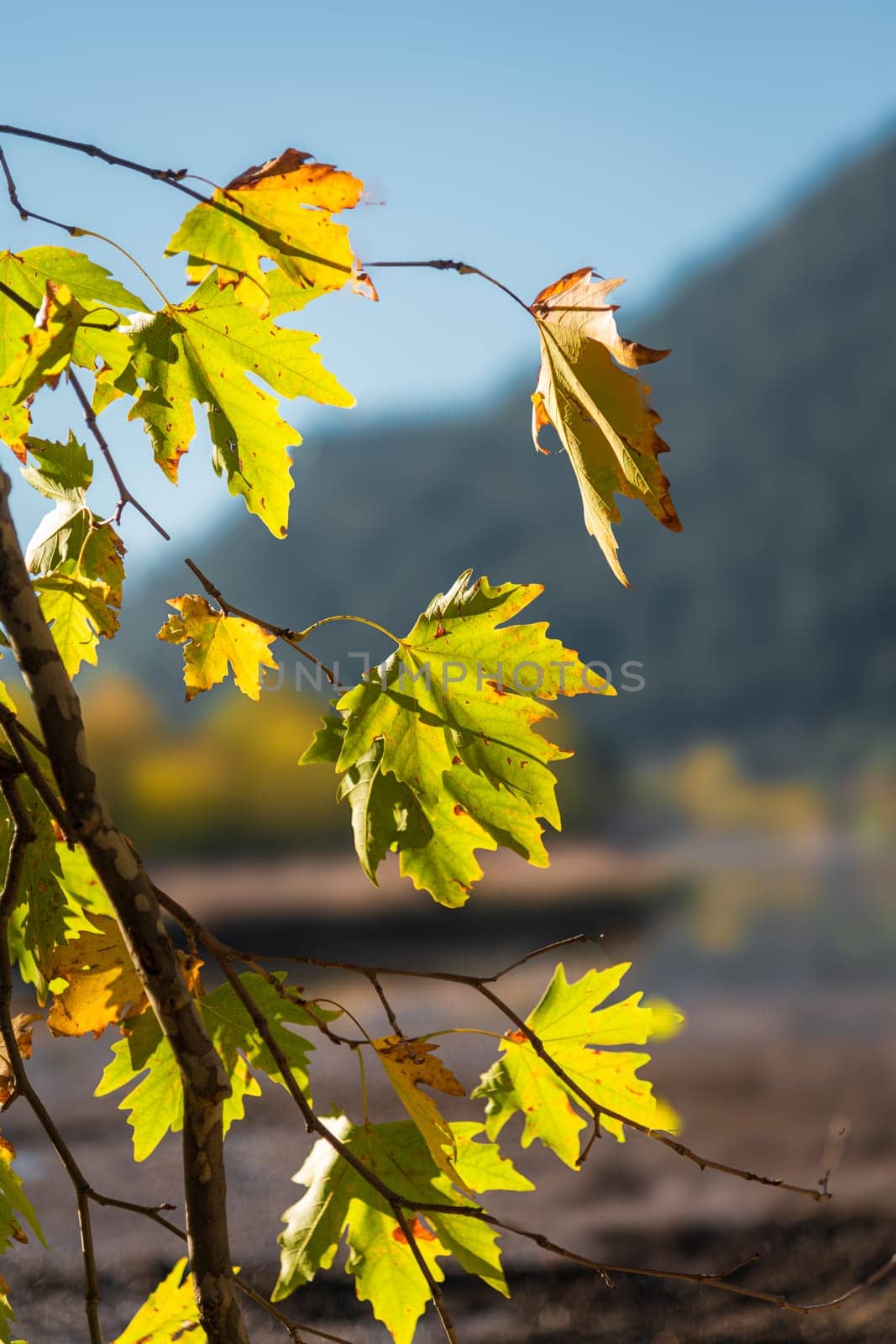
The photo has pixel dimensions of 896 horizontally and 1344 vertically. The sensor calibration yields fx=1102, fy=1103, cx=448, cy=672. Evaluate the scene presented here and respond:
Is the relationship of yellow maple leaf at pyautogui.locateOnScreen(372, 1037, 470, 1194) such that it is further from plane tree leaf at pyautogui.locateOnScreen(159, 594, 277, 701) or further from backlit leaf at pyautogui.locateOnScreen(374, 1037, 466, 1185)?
plane tree leaf at pyautogui.locateOnScreen(159, 594, 277, 701)

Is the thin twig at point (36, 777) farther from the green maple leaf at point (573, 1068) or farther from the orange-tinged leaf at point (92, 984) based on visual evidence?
the green maple leaf at point (573, 1068)

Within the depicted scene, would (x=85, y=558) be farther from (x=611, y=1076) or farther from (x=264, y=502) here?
(x=611, y=1076)

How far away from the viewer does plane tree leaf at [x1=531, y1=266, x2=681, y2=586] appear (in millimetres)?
289

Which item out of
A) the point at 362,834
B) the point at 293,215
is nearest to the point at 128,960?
the point at 362,834

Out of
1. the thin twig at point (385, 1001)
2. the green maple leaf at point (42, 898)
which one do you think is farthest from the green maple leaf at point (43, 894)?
the thin twig at point (385, 1001)

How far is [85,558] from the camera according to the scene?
0.37 meters

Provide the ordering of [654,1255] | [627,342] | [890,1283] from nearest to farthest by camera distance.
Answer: [627,342] < [890,1283] < [654,1255]

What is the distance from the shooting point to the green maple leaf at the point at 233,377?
0.33 metres

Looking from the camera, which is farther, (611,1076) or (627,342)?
(611,1076)

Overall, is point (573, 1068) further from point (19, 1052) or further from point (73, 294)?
point (73, 294)

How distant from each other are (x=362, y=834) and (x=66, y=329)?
16cm

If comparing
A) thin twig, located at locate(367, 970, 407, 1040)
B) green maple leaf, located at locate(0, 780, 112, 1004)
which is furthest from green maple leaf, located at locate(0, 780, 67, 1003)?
thin twig, located at locate(367, 970, 407, 1040)

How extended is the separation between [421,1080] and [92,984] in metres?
0.10

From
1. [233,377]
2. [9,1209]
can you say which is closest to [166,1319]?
[9,1209]
